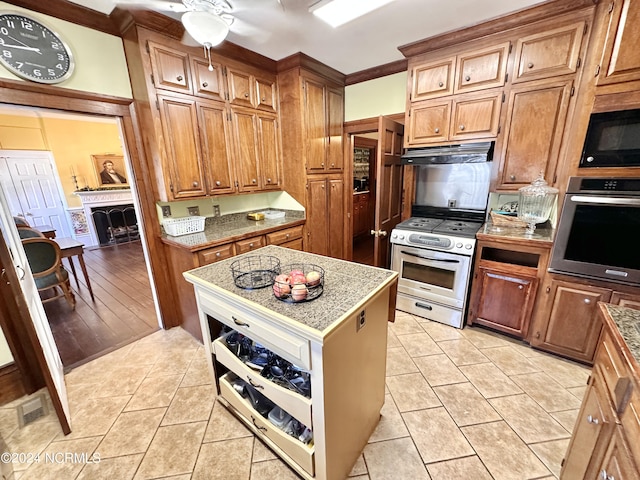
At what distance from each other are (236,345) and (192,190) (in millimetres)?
1577

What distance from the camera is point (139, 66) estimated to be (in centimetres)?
203

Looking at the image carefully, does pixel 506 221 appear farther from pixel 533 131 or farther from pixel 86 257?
pixel 86 257

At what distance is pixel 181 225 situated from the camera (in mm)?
2422

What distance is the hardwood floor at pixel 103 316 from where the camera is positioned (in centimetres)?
238

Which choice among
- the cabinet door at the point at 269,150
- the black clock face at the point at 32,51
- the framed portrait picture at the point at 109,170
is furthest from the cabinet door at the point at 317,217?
the framed portrait picture at the point at 109,170

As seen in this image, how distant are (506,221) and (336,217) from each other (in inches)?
76.1

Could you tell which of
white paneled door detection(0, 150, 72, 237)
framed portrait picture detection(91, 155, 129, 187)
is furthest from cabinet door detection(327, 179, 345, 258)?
white paneled door detection(0, 150, 72, 237)

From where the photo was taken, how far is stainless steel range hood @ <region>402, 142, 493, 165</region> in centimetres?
236

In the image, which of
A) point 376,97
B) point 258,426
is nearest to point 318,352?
point 258,426

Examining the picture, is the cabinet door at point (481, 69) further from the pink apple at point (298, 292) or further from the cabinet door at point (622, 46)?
the pink apple at point (298, 292)

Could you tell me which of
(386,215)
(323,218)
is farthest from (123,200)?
(386,215)

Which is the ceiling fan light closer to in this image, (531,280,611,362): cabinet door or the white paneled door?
(531,280,611,362): cabinet door

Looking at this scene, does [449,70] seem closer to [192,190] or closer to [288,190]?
[288,190]

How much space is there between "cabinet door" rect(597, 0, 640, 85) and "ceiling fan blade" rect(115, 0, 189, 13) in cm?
281
